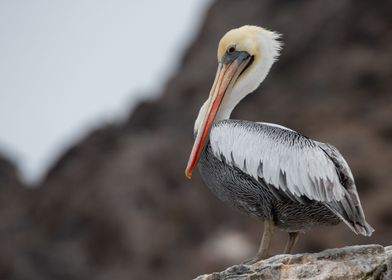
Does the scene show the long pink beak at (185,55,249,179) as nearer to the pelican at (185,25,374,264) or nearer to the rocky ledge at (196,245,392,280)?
the pelican at (185,25,374,264)

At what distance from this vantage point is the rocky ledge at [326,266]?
6.03 m

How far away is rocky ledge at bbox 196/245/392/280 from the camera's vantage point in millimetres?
6027

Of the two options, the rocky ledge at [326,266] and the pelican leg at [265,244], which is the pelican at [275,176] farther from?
the rocky ledge at [326,266]

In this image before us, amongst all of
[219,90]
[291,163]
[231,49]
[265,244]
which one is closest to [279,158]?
[291,163]

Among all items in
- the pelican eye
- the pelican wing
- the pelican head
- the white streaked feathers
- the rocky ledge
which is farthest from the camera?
the pelican eye

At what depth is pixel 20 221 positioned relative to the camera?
84.8 ft

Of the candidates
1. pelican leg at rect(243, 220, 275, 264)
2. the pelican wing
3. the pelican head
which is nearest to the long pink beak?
the pelican head

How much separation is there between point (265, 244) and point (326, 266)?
0.82 m

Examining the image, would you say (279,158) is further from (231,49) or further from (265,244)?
(231,49)

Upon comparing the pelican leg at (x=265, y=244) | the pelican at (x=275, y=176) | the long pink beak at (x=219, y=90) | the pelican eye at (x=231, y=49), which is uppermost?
the pelican eye at (x=231, y=49)

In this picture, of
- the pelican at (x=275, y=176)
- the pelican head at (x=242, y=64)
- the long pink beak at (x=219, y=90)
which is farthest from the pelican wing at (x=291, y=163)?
the pelican head at (x=242, y=64)

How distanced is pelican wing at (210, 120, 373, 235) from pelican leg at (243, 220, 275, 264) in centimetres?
27

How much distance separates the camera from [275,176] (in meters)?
6.99

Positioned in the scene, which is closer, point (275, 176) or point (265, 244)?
point (265, 244)
